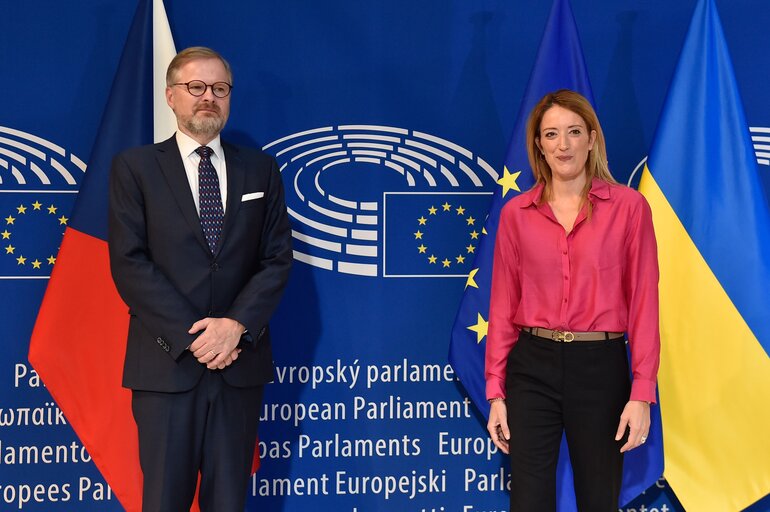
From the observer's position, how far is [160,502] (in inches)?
87.2

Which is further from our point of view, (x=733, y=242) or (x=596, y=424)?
(x=733, y=242)

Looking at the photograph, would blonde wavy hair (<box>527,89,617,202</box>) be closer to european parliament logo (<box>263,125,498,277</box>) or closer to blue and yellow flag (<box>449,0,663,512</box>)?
blue and yellow flag (<box>449,0,663,512</box>)

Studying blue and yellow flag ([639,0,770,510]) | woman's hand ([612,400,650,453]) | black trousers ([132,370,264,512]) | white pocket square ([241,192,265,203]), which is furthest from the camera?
blue and yellow flag ([639,0,770,510])

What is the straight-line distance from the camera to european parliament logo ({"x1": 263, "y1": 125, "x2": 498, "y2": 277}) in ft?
9.92

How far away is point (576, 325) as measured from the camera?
84.0 inches

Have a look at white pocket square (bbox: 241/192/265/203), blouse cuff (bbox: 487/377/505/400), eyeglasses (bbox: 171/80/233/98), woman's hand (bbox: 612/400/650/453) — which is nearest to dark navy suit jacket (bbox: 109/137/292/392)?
white pocket square (bbox: 241/192/265/203)

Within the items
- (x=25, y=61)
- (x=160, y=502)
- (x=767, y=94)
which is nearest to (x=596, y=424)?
(x=160, y=502)

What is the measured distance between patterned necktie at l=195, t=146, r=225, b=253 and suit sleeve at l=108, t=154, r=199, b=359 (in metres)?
0.16

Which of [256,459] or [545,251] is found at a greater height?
[545,251]

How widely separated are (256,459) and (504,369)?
1.00 metres

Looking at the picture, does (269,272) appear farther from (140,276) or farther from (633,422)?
(633,422)

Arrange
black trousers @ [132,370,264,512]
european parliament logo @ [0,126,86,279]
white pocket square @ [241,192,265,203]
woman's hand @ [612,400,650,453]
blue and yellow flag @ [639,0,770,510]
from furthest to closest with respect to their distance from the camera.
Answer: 1. european parliament logo @ [0,126,86,279]
2. blue and yellow flag @ [639,0,770,510]
3. white pocket square @ [241,192,265,203]
4. black trousers @ [132,370,264,512]
5. woman's hand @ [612,400,650,453]

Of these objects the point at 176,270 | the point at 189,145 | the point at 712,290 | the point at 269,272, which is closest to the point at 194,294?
the point at 176,270

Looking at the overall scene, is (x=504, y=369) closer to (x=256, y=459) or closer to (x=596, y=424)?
(x=596, y=424)
